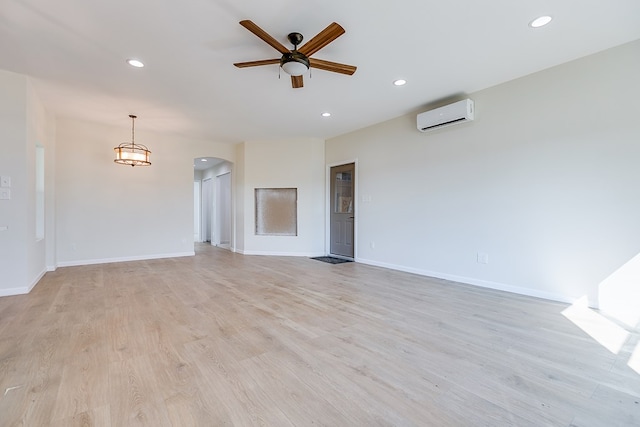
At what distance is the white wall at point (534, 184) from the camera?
2.91 metres

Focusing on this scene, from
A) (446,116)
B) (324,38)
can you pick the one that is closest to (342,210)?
(446,116)

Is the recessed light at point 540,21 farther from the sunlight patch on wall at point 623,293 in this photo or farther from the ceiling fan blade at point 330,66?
the sunlight patch on wall at point 623,293

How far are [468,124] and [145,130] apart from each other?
238 inches

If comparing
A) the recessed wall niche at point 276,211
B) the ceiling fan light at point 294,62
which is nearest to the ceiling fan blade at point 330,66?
the ceiling fan light at point 294,62

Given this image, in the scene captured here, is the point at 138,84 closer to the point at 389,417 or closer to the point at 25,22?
the point at 25,22

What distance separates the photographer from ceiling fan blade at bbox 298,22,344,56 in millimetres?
2225

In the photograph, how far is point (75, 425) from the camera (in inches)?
52.9

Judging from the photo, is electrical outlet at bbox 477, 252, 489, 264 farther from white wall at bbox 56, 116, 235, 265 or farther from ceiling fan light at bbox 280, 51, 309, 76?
white wall at bbox 56, 116, 235, 265

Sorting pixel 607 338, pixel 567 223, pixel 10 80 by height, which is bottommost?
pixel 607 338

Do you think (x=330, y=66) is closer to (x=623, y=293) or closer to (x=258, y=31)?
(x=258, y=31)

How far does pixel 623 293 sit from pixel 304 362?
3.29 metres

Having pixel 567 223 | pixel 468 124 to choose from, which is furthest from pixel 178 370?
pixel 468 124

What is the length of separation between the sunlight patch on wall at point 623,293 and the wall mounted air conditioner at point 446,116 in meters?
2.40

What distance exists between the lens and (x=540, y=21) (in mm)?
2504
